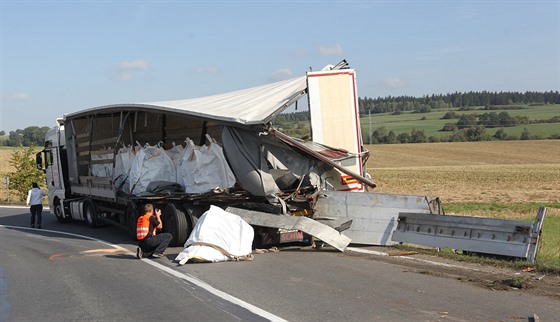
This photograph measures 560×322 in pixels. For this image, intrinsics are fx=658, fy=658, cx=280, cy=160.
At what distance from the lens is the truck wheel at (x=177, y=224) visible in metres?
13.5

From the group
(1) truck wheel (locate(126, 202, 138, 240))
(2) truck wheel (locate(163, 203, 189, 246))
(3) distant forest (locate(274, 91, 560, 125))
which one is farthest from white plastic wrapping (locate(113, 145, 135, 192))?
(3) distant forest (locate(274, 91, 560, 125))

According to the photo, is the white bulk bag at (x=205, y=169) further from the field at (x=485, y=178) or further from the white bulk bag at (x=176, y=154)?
the field at (x=485, y=178)

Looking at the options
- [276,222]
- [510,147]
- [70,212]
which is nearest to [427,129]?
[510,147]

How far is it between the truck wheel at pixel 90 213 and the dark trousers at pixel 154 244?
7229 millimetres

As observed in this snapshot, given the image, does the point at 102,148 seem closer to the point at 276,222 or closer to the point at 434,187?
the point at 276,222

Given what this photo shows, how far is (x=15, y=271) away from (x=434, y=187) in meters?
31.9

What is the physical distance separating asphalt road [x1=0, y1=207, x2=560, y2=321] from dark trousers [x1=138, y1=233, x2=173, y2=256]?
0.28 m

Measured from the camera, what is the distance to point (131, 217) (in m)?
15.5

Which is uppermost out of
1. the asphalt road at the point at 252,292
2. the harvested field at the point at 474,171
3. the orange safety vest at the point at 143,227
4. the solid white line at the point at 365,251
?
the orange safety vest at the point at 143,227

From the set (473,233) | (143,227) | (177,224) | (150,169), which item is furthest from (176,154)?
(473,233)

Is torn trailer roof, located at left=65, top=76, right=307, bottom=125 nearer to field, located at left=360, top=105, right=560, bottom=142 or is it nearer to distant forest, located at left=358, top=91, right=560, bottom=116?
field, located at left=360, top=105, right=560, bottom=142

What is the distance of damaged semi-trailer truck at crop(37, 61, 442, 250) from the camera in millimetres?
12578

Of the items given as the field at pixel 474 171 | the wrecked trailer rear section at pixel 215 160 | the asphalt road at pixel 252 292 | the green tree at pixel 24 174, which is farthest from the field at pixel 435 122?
the asphalt road at pixel 252 292

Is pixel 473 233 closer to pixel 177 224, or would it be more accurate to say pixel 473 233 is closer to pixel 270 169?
pixel 270 169
